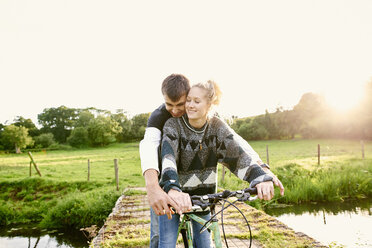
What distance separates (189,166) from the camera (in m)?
2.02

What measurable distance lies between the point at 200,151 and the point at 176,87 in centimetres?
50

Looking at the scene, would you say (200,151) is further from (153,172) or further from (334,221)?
(334,221)

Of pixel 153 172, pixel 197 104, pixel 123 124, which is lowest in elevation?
pixel 153 172

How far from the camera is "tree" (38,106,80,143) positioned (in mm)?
56938

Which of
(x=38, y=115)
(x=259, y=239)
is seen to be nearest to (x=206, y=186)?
(x=259, y=239)

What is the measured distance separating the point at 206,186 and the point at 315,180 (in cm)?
926

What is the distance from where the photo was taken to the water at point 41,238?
7.62 metres

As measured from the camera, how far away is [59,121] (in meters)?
59.9

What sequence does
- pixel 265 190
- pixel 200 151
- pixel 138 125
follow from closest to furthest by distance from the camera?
pixel 265 190, pixel 200 151, pixel 138 125

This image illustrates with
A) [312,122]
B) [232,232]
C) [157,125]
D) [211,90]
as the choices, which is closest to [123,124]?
[312,122]

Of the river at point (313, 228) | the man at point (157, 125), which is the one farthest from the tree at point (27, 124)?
the man at point (157, 125)

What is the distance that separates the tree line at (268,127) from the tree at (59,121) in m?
0.48

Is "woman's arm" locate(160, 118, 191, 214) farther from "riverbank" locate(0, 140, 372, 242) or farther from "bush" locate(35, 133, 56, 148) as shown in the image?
"bush" locate(35, 133, 56, 148)

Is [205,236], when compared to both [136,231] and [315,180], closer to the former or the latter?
[136,231]
